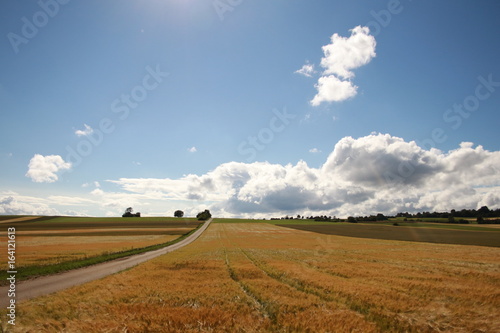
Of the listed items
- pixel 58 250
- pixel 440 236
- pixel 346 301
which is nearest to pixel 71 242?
pixel 58 250

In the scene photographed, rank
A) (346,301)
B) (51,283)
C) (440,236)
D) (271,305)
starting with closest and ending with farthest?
(271,305), (346,301), (51,283), (440,236)

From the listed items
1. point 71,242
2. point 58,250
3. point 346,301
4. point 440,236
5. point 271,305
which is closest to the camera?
point 271,305

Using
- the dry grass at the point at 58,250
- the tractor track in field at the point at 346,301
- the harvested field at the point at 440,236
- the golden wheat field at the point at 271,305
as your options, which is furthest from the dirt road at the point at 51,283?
the harvested field at the point at 440,236

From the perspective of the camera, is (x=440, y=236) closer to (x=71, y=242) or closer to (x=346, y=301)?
(x=346, y=301)

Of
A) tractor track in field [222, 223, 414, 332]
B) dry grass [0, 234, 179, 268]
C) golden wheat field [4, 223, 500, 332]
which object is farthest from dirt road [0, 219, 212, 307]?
tractor track in field [222, 223, 414, 332]

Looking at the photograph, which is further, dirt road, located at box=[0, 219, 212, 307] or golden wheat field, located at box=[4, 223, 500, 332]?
dirt road, located at box=[0, 219, 212, 307]

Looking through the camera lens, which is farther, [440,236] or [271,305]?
[440,236]

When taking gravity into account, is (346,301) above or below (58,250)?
above

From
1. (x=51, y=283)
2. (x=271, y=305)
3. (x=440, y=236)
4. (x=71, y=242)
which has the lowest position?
(x=440, y=236)

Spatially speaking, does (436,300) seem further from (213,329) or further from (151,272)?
(151,272)

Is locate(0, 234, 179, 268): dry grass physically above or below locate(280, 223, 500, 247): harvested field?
above

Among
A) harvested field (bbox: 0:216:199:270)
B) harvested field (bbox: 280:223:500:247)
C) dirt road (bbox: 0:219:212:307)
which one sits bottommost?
harvested field (bbox: 280:223:500:247)

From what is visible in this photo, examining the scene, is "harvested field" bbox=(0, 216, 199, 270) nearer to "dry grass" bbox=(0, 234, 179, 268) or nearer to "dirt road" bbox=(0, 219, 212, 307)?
"dry grass" bbox=(0, 234, 179, 268)

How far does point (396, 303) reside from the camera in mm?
13578
